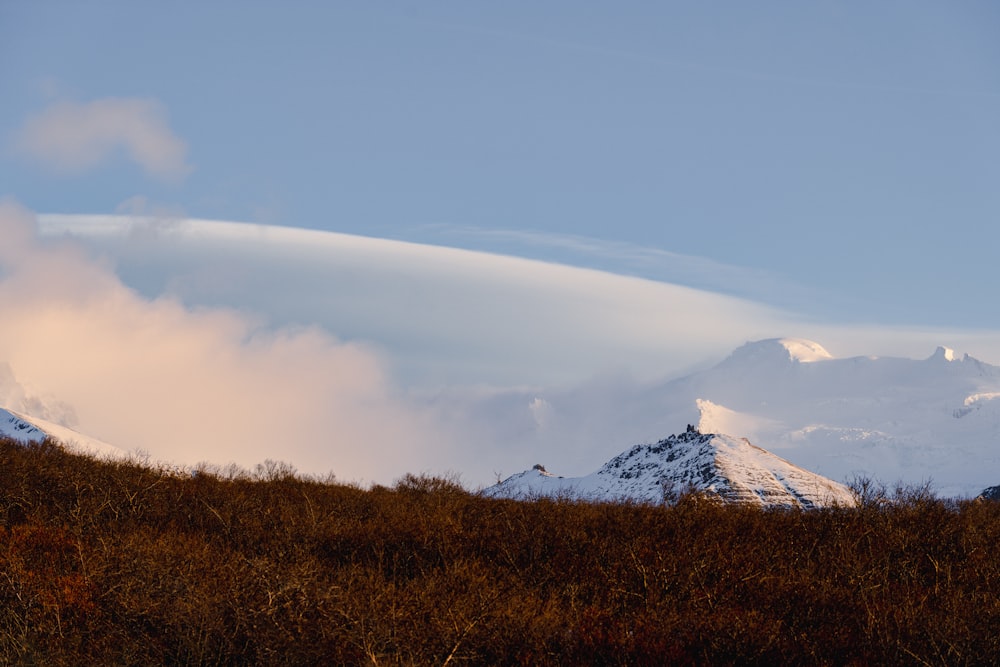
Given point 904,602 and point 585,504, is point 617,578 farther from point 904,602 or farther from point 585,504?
point 585,504

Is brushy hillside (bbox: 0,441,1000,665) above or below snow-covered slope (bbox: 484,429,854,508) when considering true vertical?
above

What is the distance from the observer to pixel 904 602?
16016mm

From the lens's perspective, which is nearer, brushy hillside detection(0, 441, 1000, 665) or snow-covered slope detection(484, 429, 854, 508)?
brushy hillside detection(0, 441, 1000, 665)

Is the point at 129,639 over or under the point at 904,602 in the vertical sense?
under

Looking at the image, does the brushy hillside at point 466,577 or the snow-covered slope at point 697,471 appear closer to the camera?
the brushy hillside at point 466,577

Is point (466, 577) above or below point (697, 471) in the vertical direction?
above

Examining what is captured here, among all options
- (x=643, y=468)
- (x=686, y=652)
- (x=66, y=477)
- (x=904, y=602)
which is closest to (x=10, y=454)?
(x=66, y=477)

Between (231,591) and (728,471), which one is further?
(728,471)

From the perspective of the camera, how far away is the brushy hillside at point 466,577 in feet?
43.4

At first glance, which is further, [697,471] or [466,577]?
[697,471]

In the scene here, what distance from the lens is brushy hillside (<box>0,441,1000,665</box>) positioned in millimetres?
13242

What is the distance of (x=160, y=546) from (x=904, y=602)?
14.3 m

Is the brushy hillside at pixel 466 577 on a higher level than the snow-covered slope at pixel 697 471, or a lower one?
higher

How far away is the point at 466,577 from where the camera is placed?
1722 centimetres
